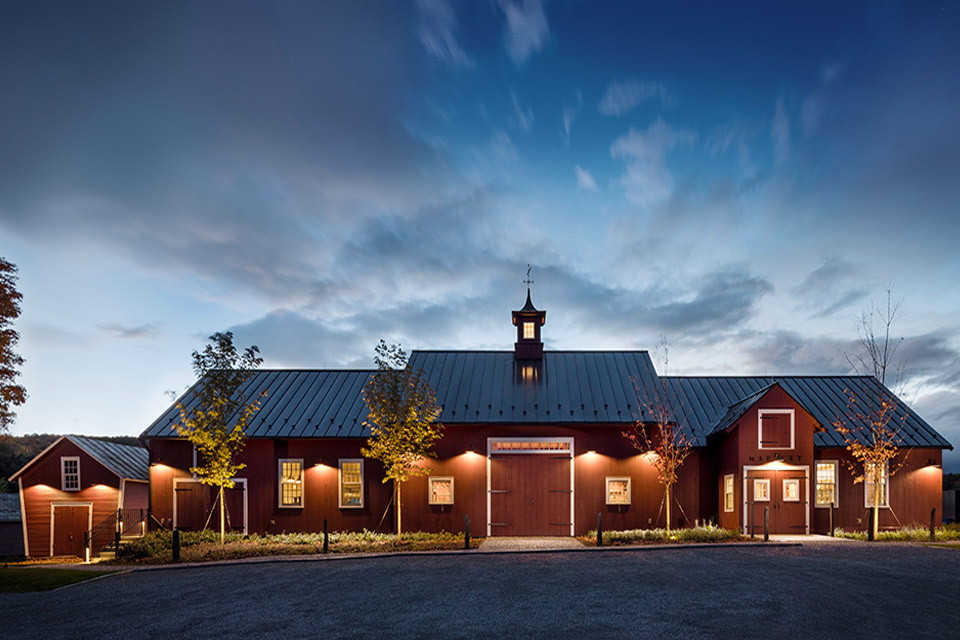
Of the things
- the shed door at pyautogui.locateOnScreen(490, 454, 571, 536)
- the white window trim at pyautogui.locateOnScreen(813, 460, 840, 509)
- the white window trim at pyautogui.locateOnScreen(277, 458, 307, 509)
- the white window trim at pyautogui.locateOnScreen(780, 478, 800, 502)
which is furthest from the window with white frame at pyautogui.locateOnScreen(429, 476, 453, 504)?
the white window trim at pyautogui.locateOnScreen(813, 460, 840, 509)

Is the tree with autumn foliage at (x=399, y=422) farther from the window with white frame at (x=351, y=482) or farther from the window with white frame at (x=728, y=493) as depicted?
the window with white frame at (x=728, y=493)

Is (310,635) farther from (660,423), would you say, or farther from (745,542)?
(660,423)

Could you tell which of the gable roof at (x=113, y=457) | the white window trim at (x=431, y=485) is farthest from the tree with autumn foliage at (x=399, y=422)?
the gable roof at (x=113, y=457)

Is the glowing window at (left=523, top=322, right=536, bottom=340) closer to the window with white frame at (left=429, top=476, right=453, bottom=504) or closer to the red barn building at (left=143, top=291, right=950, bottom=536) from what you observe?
the red barn building at (left=143, top=291, right=950, bottom=536)

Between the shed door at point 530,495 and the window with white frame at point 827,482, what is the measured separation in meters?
9.58

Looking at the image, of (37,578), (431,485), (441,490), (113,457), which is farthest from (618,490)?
(113,457)

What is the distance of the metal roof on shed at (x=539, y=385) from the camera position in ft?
82.0

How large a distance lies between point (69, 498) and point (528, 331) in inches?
823

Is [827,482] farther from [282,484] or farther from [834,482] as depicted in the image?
[282,484]

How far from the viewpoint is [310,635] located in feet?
32.7

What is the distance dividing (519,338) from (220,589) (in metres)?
17.2

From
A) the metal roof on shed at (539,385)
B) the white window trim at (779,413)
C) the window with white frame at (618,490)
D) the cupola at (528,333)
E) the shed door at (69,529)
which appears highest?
the cupola at (528,333)

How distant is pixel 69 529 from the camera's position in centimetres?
2758

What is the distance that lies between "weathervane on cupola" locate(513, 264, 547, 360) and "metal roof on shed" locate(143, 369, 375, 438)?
6.64m
